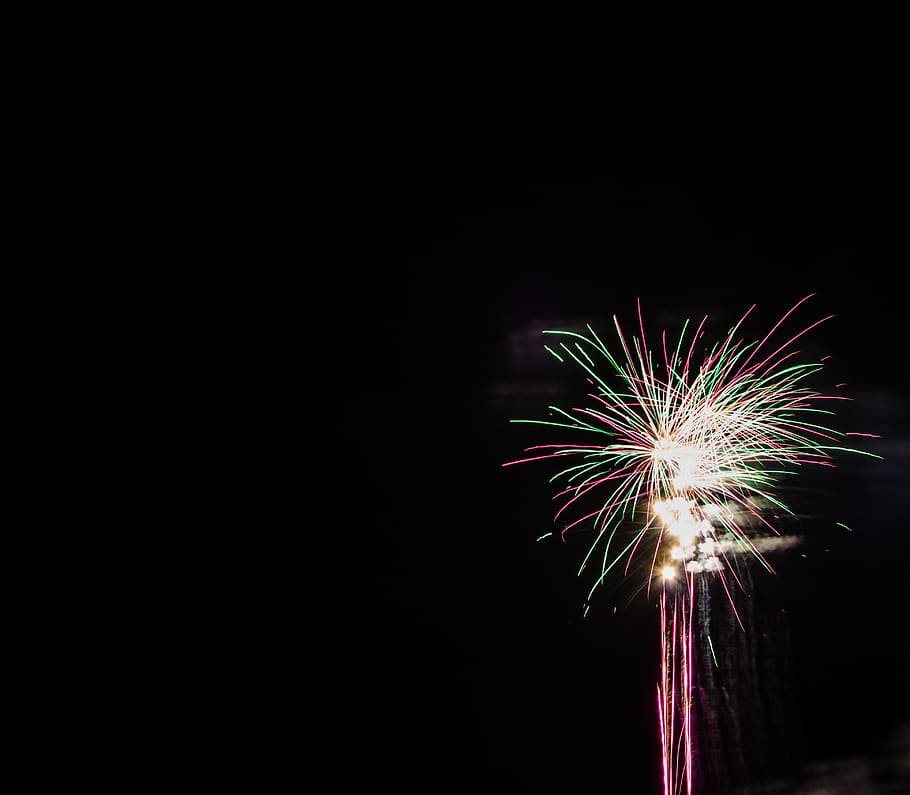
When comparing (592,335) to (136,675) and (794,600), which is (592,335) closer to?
(794,600)

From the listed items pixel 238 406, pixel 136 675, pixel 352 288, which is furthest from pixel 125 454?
pixel 352 288

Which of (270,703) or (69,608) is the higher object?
(69,608)

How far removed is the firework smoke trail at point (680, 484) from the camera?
3875 mm

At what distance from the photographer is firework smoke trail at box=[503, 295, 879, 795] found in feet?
12.7

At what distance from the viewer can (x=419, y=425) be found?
22.7 ft

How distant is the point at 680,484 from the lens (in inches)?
184

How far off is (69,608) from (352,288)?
429 cm

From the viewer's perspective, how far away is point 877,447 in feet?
21.0

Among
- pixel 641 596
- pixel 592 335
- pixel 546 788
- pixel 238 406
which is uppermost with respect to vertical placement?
pixel 592 335

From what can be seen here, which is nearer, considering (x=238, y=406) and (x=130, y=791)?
(x=130, y=791)

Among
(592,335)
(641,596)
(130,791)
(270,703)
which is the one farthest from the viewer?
(592,335)

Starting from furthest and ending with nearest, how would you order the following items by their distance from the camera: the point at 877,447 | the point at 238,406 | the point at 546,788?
the point at 238,406, the point at 877,447, the point at 546,788

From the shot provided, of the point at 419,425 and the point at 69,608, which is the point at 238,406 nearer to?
the point at 419,425

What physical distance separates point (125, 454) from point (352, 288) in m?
3.05
